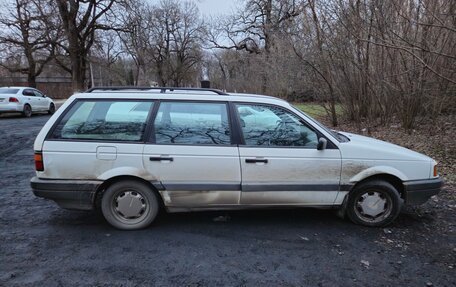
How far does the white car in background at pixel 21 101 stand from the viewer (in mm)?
16109

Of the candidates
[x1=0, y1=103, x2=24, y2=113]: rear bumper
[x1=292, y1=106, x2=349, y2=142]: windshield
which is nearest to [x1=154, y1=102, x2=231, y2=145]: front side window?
[x1=292, y1=106, x2=349, y2=142]: windshield

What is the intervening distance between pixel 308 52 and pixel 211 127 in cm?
960

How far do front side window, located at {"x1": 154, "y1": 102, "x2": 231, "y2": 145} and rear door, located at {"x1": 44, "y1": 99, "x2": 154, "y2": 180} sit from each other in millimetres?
201

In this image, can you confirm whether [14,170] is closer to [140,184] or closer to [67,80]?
[140,184]

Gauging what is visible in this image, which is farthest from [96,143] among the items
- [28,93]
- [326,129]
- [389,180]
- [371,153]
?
[28,93]

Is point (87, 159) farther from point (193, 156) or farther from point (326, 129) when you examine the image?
point (326, 129)

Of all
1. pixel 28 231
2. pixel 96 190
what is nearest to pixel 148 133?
pixel 96 190

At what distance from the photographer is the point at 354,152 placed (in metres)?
3.98

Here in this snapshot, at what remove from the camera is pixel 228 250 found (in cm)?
356

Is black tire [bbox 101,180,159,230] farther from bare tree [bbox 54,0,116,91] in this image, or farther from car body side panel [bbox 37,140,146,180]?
bare tree [bbox 54,0,116,91]

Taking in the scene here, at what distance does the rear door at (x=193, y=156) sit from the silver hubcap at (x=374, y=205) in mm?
1544

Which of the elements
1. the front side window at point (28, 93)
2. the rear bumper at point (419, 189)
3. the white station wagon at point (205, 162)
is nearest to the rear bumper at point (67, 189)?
the white station wagon at point (205, 162)

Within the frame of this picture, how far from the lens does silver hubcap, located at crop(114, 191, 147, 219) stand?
13.0ft

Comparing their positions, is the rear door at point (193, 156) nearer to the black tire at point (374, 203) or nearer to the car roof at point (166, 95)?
the car roof at point (166, 95)
